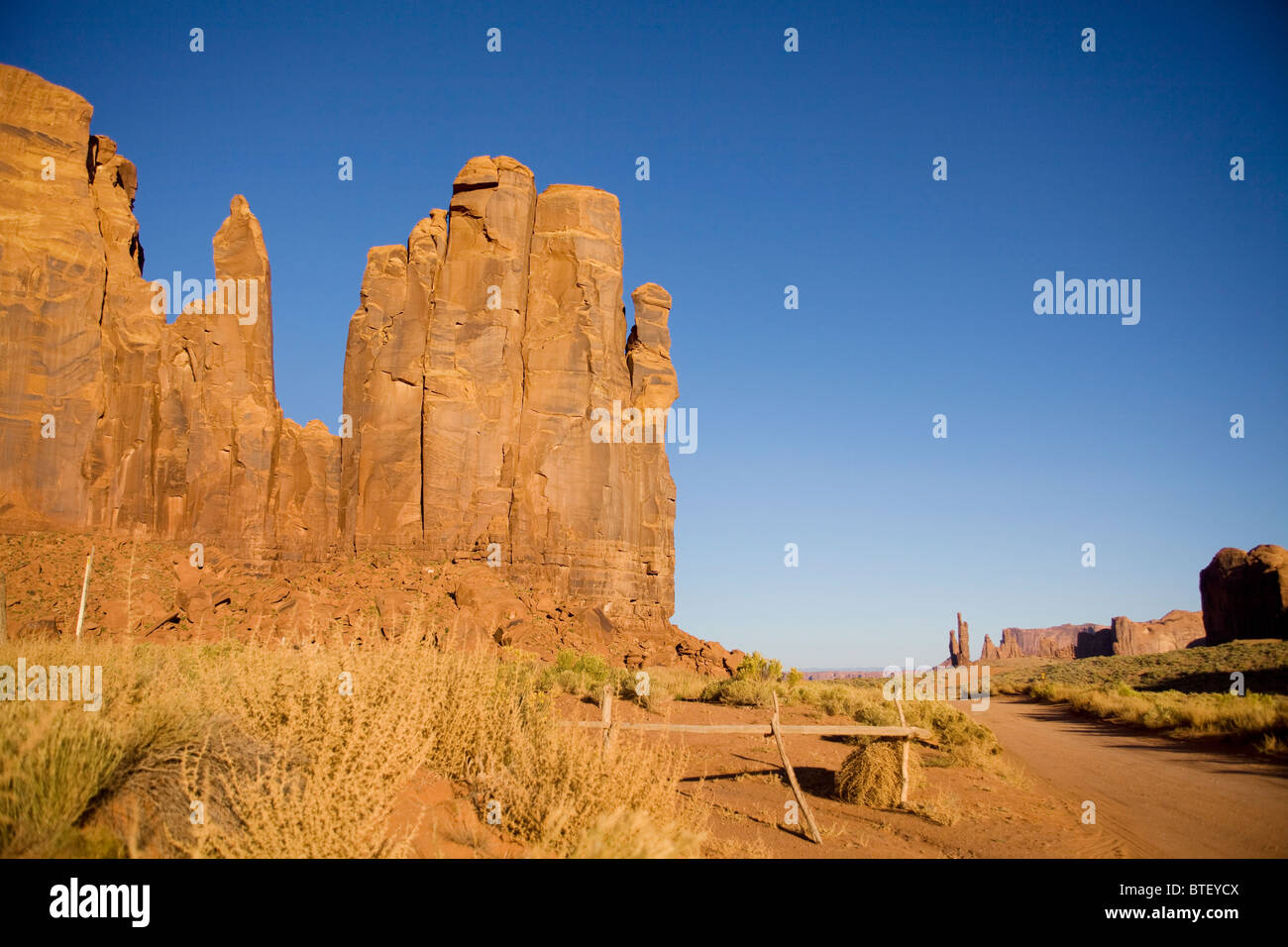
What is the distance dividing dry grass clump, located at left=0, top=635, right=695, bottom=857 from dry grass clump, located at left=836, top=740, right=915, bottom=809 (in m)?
5.89

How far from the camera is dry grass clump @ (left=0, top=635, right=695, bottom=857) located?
4656 mm

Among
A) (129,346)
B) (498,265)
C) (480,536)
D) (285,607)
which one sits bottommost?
(285,607)

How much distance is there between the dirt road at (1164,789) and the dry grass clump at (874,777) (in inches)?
112

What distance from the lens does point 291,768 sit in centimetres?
579

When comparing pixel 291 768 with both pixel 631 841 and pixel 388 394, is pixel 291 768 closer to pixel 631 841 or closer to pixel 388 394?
pixel 631 841

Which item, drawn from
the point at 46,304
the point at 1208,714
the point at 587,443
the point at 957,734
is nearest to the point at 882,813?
the point at 957,734

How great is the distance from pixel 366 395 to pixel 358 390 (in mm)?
666

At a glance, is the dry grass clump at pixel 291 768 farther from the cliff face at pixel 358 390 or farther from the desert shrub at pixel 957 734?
the cliff face at pixel 358 390

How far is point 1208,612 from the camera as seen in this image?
223 ft

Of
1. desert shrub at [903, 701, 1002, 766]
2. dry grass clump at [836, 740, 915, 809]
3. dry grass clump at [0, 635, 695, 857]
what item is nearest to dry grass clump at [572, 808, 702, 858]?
dry grass clump at [0, 635, 695, 857]

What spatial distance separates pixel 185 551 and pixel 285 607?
12600mm

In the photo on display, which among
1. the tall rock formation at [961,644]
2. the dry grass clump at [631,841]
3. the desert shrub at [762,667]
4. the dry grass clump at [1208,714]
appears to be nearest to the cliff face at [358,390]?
the desert shrub at [762,667]
